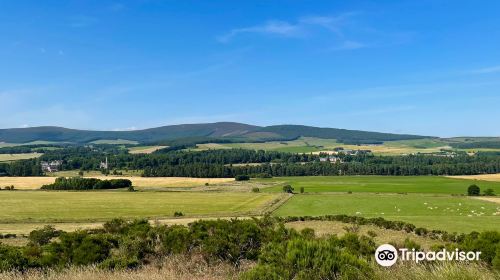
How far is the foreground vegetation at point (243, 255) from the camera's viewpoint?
31.2 feet

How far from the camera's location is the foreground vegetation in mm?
9523

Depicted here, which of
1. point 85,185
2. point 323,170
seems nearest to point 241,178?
point 323,170

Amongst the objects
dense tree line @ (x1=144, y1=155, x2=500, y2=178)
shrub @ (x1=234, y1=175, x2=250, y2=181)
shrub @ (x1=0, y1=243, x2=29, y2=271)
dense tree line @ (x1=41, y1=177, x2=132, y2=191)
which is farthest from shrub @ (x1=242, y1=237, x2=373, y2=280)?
dense tree line @ (x1=144, y1=155, x2=500, y2=178)

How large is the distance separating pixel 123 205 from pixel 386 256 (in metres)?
68.0

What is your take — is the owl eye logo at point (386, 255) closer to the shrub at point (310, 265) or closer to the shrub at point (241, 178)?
the shrub at point (310, 265)

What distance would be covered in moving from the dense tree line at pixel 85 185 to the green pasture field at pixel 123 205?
50.0ft

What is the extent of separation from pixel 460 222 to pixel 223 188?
62.4 metres

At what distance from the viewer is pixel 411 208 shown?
236 ft

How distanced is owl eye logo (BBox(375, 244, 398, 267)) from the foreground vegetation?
28 cm

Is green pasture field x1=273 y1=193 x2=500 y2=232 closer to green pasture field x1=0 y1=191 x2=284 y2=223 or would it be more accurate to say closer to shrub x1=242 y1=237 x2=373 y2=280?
green pasture field x1=0 y1=191 x2=284 y2=223

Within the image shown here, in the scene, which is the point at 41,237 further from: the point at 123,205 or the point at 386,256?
the point at 123,205

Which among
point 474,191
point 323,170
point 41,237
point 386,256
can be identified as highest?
point 386,256

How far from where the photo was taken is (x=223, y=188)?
108312mm

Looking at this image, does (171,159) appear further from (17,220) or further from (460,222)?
(460,222)
